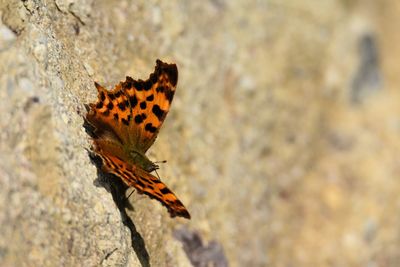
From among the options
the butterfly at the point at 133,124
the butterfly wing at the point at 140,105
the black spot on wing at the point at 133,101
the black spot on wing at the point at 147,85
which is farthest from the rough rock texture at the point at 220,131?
the black spot on wing at the point at 147,85

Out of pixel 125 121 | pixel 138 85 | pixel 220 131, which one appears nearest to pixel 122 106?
pixel 125 121

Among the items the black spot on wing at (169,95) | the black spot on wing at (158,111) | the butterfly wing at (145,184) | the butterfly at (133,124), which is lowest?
the butterfly wing at (145,184)

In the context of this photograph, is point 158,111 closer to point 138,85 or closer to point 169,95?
point 169,95

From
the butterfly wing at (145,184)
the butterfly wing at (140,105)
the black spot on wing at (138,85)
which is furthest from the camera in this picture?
the black spot on wing at (138,85)

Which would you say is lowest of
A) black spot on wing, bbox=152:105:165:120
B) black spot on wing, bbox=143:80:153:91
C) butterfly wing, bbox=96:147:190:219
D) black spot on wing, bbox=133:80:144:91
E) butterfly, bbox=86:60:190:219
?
butterfly wing, bbox=96:147:190:219

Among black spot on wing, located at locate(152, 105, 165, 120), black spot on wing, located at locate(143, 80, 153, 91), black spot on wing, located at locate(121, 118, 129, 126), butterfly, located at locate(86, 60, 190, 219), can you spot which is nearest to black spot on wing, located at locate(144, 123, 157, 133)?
butterfly, located at locate(86, 60, 190, 219)

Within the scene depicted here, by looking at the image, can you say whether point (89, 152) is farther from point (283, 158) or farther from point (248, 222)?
point (283, 158)

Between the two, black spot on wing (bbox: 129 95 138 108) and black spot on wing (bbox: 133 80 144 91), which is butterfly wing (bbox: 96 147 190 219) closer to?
black spot on wing (bbox: 129 95 138 108)

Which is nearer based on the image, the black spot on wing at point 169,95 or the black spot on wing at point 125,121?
the black spot on wing at point 125,121

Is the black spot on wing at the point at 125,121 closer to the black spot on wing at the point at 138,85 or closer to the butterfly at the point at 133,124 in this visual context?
the butterfly at the point at 133,124
